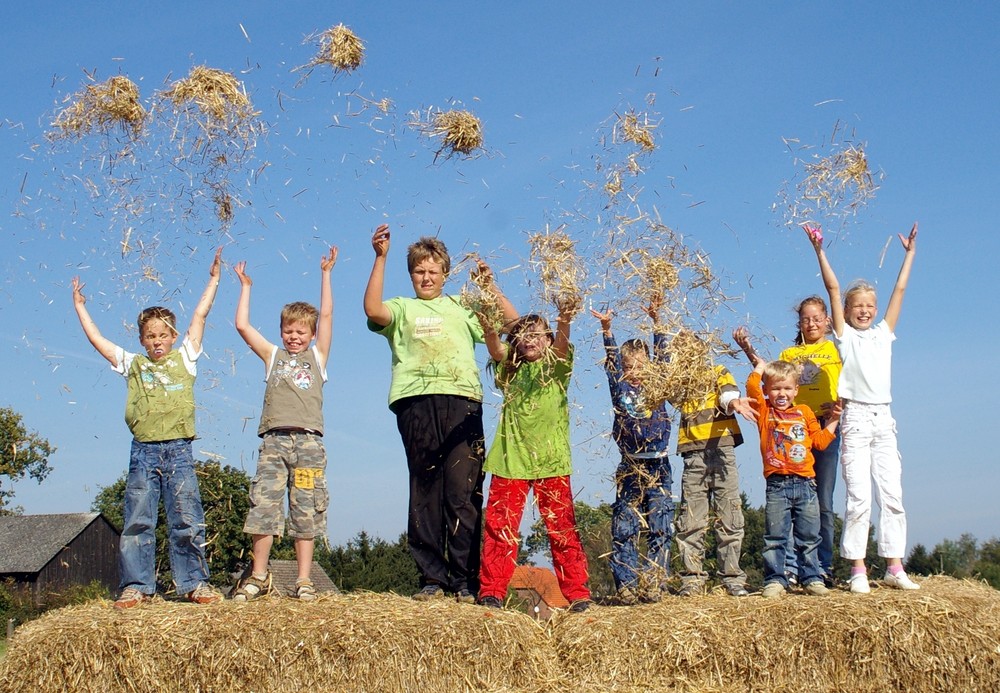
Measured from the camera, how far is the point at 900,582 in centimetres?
651

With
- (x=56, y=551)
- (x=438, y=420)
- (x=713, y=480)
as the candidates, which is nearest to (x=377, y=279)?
(x=438, y=420)

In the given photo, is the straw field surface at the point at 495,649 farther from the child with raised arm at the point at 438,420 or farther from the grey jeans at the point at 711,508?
the grey jeans at the point at 711,508

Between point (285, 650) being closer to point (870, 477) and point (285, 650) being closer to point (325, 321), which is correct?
point (325, 321)

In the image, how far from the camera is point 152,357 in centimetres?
732

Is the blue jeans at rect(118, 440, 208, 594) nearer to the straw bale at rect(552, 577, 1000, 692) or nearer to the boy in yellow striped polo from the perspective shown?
the straw bale at rect(552, 577, 1000, 692)

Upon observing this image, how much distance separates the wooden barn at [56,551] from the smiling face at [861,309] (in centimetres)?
4987

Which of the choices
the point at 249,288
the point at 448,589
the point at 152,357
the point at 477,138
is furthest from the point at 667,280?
the point at 152,357

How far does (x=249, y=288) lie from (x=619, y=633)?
159 inches

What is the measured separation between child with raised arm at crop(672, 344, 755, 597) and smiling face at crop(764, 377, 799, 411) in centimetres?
22

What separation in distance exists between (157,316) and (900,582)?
6.01 m

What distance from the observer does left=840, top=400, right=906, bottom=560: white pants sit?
268 inches

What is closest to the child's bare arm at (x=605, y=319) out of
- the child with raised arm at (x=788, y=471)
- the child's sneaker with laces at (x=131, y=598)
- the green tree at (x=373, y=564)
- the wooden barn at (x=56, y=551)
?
the child with raised arm at (x=788, y=471)

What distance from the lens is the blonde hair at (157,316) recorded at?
735cm

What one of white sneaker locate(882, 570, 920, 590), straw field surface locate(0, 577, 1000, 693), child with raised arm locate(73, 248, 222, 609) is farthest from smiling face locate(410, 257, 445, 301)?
white sneaker locate(882, 570, 920, 590)
